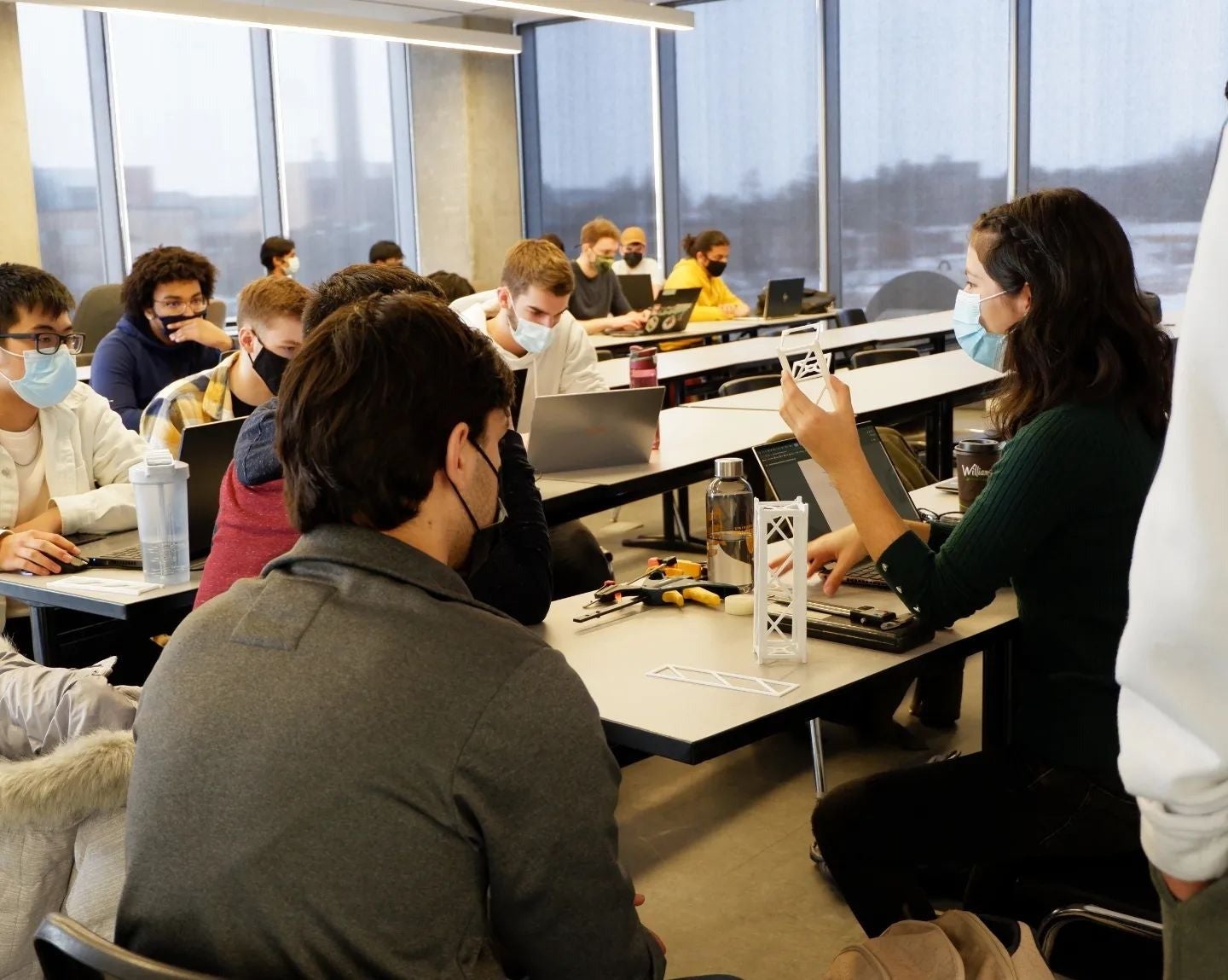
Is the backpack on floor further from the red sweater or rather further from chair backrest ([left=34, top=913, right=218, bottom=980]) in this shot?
the red sweater

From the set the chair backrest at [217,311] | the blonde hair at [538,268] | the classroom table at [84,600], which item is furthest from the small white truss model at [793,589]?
the chair backrest at [217,311]

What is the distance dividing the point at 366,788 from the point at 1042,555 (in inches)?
46.6

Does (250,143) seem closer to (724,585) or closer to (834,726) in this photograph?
(834,726)

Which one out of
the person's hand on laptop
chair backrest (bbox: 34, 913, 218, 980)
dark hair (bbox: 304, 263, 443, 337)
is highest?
dark hair (bbox: 304, 263, 443, 337)

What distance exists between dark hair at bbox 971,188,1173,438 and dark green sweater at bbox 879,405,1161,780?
0.04 m

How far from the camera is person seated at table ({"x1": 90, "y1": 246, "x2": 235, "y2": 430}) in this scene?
169 inches

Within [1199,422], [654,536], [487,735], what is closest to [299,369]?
[487,735]

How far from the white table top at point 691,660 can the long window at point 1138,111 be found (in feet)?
24.8

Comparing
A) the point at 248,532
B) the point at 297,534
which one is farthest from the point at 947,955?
the point at 248,532

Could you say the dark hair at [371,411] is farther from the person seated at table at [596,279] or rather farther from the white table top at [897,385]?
the person seated at table at [596,279]

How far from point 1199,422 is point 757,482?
10.8 ft

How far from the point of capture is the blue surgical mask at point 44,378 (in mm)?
3043

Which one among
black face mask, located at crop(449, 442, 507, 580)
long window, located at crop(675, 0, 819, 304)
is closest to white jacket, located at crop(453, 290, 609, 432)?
black face mask, located at crop(449, 442, 507, 580)

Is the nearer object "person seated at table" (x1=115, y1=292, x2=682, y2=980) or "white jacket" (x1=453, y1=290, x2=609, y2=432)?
"person seated at table" (x1=115, y1=292, x2=682, y2=980)
